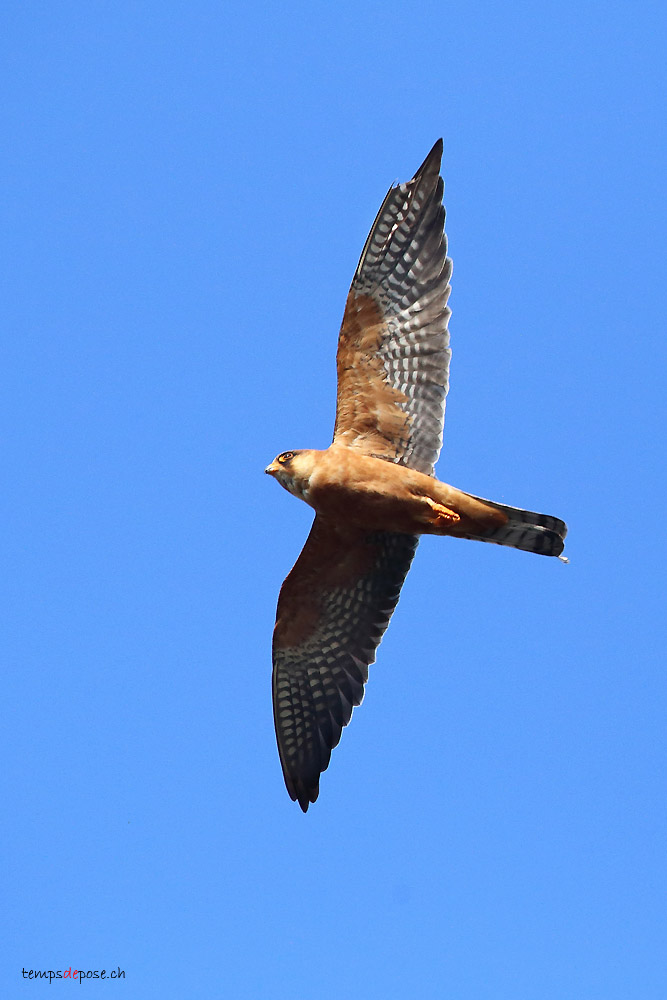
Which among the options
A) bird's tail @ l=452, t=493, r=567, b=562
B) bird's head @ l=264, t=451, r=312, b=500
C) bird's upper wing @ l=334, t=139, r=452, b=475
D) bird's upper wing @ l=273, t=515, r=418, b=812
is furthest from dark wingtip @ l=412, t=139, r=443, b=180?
bird's upper wing @ l=273, t=515, r=418, b=812

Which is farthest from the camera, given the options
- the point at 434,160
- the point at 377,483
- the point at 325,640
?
the point at 325,640

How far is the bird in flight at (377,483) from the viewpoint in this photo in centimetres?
970

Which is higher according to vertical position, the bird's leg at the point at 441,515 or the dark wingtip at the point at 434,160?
the dark wingtip at the point at 434,160

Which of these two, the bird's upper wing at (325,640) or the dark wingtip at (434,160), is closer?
the dark wingtip at (434,160)

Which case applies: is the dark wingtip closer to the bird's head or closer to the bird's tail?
the bird's head

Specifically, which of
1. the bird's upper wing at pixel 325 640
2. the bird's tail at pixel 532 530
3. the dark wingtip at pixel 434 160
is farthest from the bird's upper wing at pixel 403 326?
the bird's upper wing at pixel 325 640

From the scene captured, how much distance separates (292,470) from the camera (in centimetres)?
979

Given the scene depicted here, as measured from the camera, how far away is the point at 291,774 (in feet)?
35.2

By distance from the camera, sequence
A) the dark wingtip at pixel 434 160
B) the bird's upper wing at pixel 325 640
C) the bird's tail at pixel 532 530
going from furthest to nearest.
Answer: the bird's upper wing at pixel 325 640, the dark wingtip at pixel 434 160, the bird's tail at pixel 532 530

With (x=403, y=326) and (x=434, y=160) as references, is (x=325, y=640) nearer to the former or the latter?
(x=403, y=326)

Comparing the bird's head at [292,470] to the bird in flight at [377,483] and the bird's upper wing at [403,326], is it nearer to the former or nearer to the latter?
the bird in flight at [377,483]

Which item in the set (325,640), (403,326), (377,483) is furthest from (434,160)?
(325,640)

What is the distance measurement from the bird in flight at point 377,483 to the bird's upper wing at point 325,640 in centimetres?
1

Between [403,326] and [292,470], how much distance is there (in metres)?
1.74
